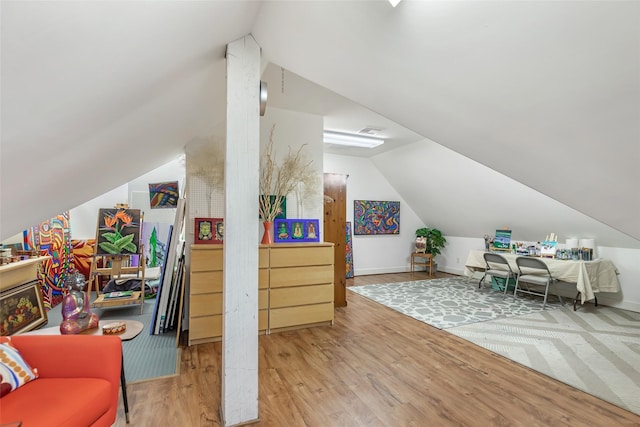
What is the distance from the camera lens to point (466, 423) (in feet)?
6.23

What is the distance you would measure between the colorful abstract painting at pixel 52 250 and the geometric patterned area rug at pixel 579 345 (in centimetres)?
538

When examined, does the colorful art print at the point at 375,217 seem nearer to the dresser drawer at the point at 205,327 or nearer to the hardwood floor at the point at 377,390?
the hardwood floor at the point at 377,390

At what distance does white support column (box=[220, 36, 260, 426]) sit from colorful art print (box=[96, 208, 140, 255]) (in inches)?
133

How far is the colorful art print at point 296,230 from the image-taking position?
147 inches

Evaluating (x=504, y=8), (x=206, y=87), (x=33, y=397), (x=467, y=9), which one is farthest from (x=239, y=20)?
(x=33, y=397)

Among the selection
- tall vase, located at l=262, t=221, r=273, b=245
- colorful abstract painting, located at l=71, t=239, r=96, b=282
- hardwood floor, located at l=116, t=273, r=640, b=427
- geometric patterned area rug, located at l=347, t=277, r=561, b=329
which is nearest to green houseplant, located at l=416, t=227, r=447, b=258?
geometric patterned area rug, located at l=347, t=277, r=561, b=329

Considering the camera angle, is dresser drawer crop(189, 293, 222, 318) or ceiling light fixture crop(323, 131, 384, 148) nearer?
dresser drawer crop(189, 293, 222, 318)

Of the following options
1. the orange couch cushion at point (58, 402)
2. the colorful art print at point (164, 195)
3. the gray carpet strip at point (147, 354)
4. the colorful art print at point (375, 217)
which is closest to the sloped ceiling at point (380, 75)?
the orange couch cushion at point (58, 402)

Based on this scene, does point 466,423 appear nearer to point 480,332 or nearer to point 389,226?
point 480,332

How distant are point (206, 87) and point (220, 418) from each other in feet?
8.05

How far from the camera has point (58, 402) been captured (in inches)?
52.3

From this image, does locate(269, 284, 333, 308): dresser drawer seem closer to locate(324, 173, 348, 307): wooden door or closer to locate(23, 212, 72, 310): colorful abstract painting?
locate(324, 173, 348, 307): wooden door

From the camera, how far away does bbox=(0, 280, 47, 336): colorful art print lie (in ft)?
9.82

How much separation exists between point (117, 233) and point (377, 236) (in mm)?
5092
